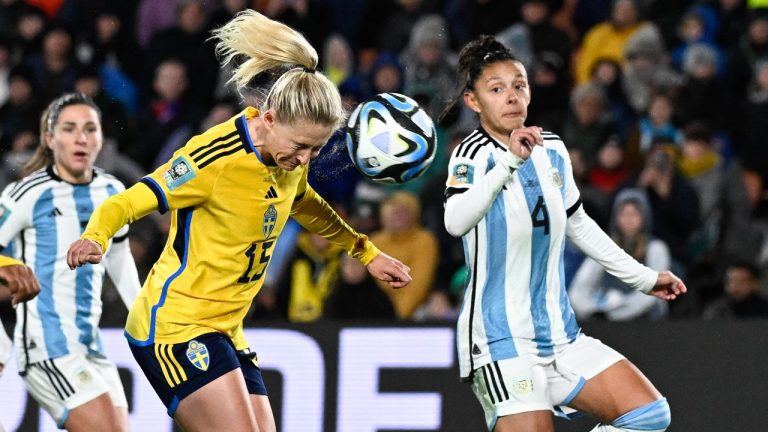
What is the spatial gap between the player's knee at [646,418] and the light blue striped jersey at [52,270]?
8.52ft

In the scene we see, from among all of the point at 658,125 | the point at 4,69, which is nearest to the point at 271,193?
the point at 658,125

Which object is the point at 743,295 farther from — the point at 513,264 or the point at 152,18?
the point at 152,18

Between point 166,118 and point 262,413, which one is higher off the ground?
point 166,118

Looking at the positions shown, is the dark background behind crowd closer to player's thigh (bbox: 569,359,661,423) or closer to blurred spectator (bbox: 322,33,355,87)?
blurred spectator (bbox: 322,33,355,87)

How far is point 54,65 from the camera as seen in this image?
11234mm

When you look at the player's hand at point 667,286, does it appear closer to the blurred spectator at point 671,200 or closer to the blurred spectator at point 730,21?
the blurred spectator at point 671,200

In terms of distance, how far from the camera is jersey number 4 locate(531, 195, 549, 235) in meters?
5.33

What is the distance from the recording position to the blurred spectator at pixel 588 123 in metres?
9.88

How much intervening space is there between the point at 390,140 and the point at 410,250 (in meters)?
3.62

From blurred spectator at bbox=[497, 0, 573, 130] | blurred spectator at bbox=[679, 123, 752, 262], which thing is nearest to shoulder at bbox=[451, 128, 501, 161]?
blurred spectator at bbox=[679, 123, 752, 262]

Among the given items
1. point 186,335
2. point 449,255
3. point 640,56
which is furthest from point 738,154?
point 186,335

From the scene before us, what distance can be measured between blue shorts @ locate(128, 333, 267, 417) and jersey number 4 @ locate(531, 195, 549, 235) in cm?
128

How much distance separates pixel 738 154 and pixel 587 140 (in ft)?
3.74

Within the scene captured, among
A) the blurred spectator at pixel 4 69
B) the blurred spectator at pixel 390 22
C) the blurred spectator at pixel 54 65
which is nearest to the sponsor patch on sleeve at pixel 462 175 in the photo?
the blurred spectator at pixel 390 22
